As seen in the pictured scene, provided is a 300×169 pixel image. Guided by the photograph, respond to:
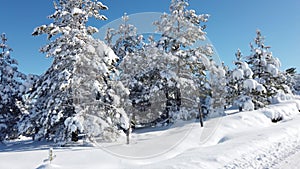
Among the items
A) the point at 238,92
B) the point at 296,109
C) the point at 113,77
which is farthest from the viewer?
the point at 296,109

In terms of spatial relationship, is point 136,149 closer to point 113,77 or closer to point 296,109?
point 113,77

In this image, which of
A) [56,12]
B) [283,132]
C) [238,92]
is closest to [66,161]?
[56,12]

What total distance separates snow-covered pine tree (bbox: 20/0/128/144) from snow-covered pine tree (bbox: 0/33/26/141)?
4.42 meters

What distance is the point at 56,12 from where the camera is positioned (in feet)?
40.2

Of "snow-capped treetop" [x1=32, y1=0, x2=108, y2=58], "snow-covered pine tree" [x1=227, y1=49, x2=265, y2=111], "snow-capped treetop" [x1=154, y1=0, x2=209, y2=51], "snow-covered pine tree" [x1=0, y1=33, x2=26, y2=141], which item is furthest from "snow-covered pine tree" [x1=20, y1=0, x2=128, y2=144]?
"snow-covered pine tree" [x1=227, y1=49, x2=265, y2=111]

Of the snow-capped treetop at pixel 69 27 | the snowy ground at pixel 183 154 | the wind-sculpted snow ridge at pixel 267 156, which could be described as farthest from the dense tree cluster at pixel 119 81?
the wind-sculpted snow ridge at pixel 267 156

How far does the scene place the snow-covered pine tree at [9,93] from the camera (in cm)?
1548

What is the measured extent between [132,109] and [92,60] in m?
6.08

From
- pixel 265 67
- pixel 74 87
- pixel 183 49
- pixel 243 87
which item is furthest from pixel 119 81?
pixel 265 67

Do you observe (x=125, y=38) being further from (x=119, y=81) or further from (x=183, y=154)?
(x=183, y=154)

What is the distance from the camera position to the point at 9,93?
1596cm

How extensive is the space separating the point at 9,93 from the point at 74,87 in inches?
293

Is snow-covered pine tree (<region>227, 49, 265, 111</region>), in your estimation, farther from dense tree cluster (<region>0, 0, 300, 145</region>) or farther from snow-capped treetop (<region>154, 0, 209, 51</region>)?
snow-capped treetop (<region>154, 0, 209, 51</region>)

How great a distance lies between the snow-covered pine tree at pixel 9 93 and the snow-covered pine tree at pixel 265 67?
21.4 metres
